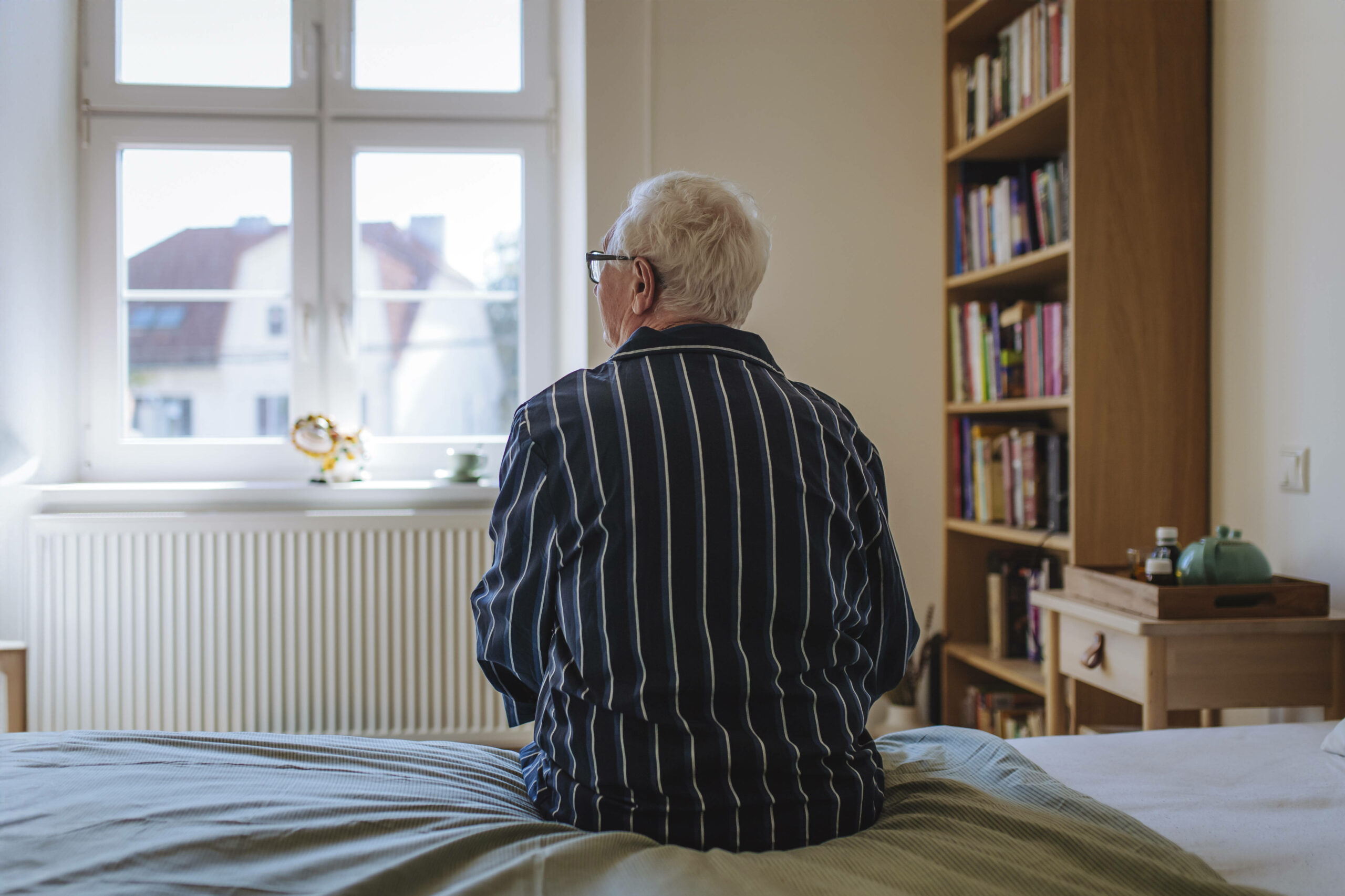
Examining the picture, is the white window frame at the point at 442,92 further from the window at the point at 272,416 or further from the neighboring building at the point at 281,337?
the window at the point at 272,416

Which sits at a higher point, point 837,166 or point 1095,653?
point 837,166

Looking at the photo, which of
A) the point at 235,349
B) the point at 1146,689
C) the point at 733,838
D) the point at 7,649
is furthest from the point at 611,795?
the point at 235,349

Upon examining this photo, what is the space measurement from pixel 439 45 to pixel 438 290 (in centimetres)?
75

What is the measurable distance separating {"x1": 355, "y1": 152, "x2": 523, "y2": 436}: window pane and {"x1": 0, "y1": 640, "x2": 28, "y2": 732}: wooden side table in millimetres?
1132

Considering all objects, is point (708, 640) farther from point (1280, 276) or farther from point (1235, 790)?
point (1280, 276)

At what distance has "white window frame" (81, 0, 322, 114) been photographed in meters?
2.80

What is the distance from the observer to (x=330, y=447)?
2721mm

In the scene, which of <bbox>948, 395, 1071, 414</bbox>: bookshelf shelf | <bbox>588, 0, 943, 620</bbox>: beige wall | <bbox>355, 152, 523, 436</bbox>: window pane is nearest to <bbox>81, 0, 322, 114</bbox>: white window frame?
<bbox>355, 152, 523, 436</bbox>: window pane

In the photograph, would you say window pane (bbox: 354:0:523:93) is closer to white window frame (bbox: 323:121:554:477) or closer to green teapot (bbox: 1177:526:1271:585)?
white window frame (bbox: 323:121:554:477)

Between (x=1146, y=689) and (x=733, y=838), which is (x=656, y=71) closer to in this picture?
(x=1146, y=689)

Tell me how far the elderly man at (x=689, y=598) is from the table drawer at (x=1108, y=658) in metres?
0.86

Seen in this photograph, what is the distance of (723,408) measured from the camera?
94 cm

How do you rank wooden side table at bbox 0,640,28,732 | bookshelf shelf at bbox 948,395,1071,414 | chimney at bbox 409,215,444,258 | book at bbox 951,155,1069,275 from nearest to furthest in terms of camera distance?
wooden side table at bbox 0,640,28,732, bookshelf shelf at bbox 948,395,1071,414, book at bbox 951,155,1069,275, chimney at bbox 409,215,444,258

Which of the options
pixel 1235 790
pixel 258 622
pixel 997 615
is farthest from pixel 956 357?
pixel 258 622
